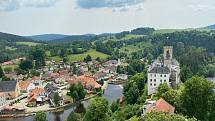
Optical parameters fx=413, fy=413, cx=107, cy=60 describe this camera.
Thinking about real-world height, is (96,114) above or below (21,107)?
above

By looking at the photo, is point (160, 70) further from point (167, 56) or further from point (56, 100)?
point (56, 100)

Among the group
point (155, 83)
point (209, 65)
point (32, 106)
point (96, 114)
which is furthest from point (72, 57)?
point (96, 114)

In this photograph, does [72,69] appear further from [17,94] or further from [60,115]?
[60,115]

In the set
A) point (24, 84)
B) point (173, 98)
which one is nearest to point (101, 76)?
point (24, 84)

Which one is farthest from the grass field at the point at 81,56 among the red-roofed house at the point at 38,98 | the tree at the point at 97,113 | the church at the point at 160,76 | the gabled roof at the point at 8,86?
the tree at the point at 97,113

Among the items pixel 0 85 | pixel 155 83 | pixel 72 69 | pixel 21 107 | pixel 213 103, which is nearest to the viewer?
pixel 213 103

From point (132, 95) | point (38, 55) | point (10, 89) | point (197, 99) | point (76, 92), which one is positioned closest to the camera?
point (197, 99)

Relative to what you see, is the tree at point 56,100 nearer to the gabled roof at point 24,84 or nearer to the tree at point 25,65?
the gabled roof at point 24,84
